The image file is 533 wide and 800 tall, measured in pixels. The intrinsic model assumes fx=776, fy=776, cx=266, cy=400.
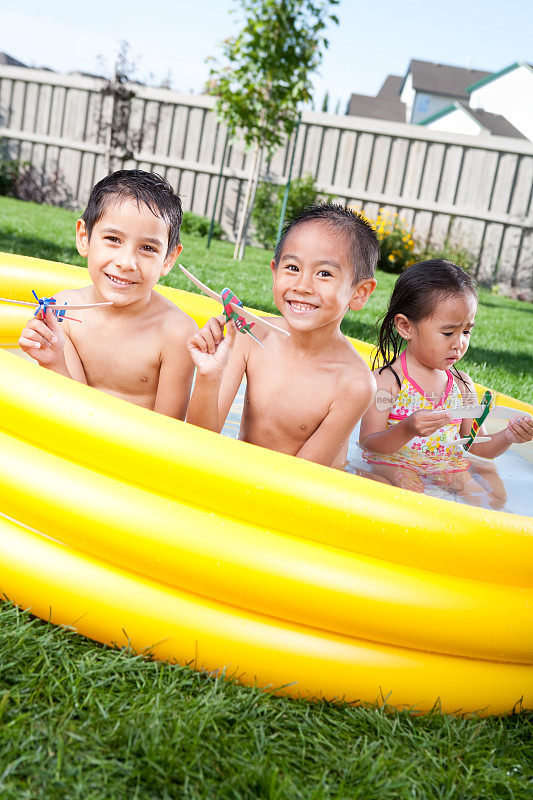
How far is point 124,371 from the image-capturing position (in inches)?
95.0

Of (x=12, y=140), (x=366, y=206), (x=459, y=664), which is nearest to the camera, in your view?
(x=459, y=664)

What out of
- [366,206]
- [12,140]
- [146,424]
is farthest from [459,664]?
[12,140]

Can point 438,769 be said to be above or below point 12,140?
below

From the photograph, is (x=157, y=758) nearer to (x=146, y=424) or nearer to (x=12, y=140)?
(x=146, y=424)

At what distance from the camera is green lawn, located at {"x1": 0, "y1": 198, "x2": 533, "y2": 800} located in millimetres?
1297

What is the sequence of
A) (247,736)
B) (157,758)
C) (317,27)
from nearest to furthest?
1. (157,758)
2. (247,736)
3. (317,27)

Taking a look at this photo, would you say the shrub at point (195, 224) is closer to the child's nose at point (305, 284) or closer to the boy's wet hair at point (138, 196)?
the boy's wet hair at point (138, 196)

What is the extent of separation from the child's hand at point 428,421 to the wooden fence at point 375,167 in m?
8.58

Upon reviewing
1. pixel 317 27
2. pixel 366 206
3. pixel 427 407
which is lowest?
pixel 427 407

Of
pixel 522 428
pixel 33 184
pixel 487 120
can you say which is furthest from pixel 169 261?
pixel 487 120

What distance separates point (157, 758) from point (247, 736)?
0.68 ft

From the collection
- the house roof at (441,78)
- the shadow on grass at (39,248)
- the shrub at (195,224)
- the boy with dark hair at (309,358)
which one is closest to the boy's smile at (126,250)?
the boy with dark hair at (309,358)

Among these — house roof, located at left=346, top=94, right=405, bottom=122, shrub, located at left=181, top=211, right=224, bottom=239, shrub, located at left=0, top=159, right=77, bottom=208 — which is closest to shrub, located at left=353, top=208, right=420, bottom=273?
shrub, located at left=181, top=211, right=224, bottom=239

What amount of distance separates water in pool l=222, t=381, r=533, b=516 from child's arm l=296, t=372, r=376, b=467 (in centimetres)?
41
